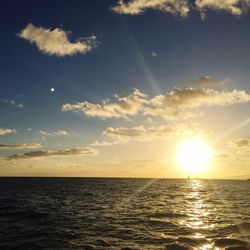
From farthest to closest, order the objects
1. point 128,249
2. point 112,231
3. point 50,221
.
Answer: point 50,221, point 112,231, point 128,249

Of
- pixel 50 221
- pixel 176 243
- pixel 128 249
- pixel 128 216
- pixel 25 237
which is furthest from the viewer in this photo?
pixel 128 216

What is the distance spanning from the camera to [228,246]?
78.8 feet

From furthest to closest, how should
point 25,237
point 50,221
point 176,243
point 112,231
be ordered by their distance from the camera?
point 50,221 → point 112,231 → point 25,237 → point 176,243

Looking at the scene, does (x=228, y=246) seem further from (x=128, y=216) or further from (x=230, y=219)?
(x=128, y=216)

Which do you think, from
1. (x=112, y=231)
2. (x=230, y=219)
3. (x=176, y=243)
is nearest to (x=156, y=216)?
(x=230, y=219)

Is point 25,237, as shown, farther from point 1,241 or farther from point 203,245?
point 203,245

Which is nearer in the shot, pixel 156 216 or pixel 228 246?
pixel 228 246

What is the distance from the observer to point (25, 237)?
2831 cm

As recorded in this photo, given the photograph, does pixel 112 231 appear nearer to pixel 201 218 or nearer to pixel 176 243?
pixel 176 243

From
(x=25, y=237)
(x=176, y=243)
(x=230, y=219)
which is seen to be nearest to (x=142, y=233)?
(x=176, y=243)

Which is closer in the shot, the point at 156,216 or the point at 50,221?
the point at 50,221

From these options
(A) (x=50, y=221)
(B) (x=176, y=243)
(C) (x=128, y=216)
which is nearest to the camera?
(B) (x=176, y=243)

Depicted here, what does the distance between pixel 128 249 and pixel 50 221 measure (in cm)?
1598

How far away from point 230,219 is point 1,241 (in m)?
24.8
